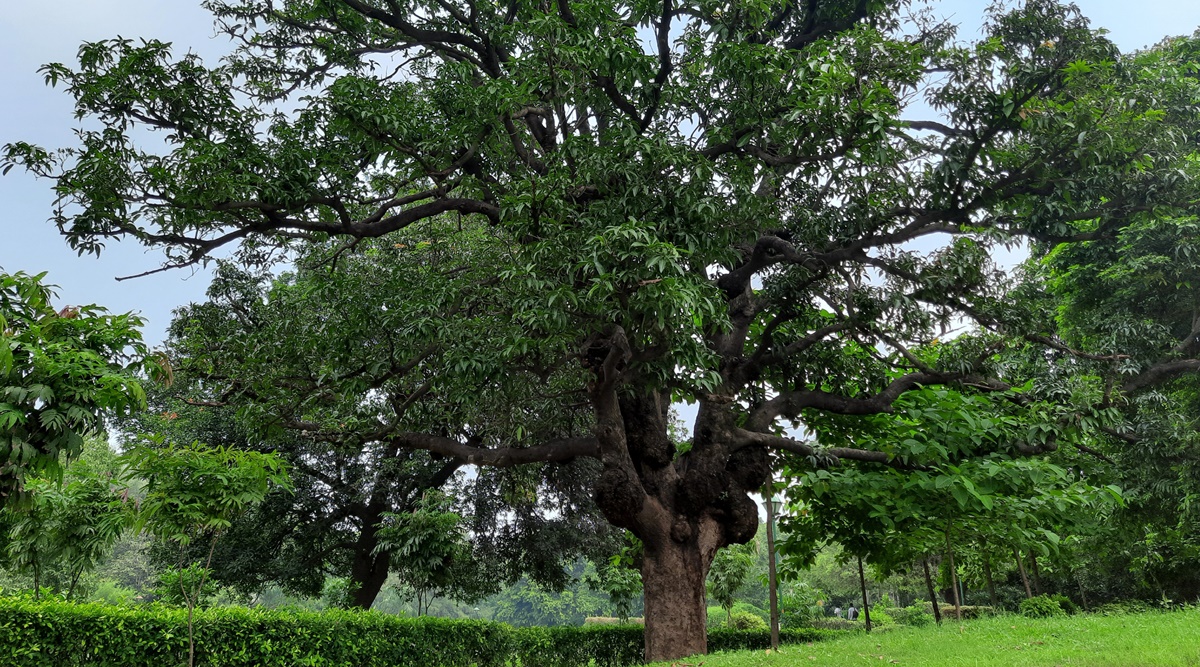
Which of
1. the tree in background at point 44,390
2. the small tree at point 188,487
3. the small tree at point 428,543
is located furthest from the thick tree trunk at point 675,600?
the tree in background at point 44,390

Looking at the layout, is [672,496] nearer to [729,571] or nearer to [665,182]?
[665,182]

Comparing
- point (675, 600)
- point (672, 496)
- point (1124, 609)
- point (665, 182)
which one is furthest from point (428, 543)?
point (1124, 609)

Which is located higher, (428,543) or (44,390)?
(44,390)

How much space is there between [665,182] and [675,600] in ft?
14.5

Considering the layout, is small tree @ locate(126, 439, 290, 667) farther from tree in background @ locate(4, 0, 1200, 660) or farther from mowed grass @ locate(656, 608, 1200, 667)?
mowed grass @ locate(656, 608, 1200, 667)

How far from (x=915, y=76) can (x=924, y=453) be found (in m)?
3.59

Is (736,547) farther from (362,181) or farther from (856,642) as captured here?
(362,181)

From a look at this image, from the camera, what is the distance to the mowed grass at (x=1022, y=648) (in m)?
5.02

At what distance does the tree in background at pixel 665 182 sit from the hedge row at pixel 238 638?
2.46 meters

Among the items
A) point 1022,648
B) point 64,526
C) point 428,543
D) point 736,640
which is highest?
point 64,526

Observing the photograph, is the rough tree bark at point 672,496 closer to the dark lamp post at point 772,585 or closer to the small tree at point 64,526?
the dark lamp post at point 772,585

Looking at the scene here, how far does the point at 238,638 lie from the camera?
25.0 feet

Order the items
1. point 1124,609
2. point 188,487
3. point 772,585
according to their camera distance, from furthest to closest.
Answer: point 1124,609 → point 772,585 → point 188,487

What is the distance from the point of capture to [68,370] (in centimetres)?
351
